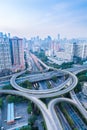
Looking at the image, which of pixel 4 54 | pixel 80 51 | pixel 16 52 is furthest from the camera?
pixel 80 51

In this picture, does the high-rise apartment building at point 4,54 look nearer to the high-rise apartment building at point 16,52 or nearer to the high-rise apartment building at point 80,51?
the high-rise apartment building at point 16,52

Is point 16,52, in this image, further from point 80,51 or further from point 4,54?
point 80,51

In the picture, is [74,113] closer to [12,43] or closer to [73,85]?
[73,85]

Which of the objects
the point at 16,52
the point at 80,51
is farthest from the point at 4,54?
the point at 80,51

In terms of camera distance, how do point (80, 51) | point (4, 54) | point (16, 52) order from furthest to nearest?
1. point (80, 51)
2. point (16, 52)
3. point (4, 54)

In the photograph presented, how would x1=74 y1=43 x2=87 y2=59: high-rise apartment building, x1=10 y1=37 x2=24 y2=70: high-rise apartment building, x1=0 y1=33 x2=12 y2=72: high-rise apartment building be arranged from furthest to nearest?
x1=74 y1=43 x2=87 y2=59: high-rise apartment building < x1=10 y1=37 x2=24 y2=70: high-rise apartment building < x1=0 y1=33 x2=12 y2=72: high-rise apartment building

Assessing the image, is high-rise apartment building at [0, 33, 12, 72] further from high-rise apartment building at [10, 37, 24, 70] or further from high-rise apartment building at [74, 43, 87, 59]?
high-rise apartment building at [74, 43, 87, 59]

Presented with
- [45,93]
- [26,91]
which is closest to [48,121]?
[45,93]

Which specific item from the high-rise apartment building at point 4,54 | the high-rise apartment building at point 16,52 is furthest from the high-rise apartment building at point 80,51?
the high-rise apartment building at point 4,54

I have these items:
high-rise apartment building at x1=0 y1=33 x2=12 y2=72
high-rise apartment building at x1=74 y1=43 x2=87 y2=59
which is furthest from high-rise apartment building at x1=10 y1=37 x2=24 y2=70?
high-rise apartment building at x1=74 y1=43 x2=87 y2=59
